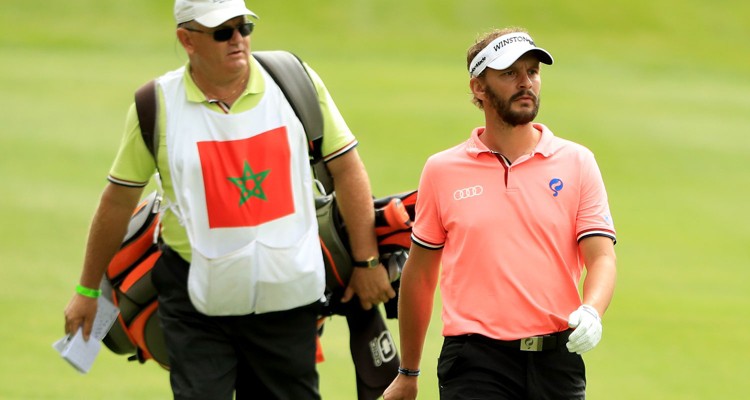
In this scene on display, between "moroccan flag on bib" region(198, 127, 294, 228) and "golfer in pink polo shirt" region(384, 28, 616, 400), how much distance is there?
67cm

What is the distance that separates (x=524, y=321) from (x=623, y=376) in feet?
15.3

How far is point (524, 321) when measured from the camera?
16.6 ft

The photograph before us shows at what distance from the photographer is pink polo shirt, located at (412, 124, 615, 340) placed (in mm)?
5055

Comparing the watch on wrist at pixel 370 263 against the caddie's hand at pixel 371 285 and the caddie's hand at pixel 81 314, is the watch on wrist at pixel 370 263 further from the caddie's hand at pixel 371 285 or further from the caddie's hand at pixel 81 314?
the caddie's hand at pixel 81 314

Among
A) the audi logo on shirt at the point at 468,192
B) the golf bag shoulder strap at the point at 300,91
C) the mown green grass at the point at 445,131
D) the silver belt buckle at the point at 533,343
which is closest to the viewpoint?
the silver belt buckle at the point at 533,343

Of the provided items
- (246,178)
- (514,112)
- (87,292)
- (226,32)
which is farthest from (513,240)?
(87,292)

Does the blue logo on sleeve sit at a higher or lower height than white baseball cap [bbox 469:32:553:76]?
lower

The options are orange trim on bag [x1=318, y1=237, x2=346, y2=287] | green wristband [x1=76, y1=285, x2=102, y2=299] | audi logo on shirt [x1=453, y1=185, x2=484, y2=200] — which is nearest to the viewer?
audi logo on shirt [x1=453, y1=185, x2=484, y2=200]

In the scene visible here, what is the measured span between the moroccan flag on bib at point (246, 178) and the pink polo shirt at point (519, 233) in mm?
778

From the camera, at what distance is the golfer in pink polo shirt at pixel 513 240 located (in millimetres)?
5047

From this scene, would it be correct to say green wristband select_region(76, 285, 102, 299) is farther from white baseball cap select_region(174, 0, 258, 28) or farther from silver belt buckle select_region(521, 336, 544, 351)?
silver belt buckle select_region(521, 336, 544, 351)

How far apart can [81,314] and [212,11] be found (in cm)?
139

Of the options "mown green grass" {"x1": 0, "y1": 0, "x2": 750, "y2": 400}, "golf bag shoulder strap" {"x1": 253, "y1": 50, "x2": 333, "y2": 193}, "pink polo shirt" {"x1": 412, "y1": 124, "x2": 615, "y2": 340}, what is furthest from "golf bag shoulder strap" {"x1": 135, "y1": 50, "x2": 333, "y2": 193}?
"mown green grass" {"x1": 0, "y1": 0, "x2": 750, "y2": 400}

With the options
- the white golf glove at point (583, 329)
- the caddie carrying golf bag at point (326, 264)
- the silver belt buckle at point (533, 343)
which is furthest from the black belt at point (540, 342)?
the caddie carrying golf bag at point (326, 264)
